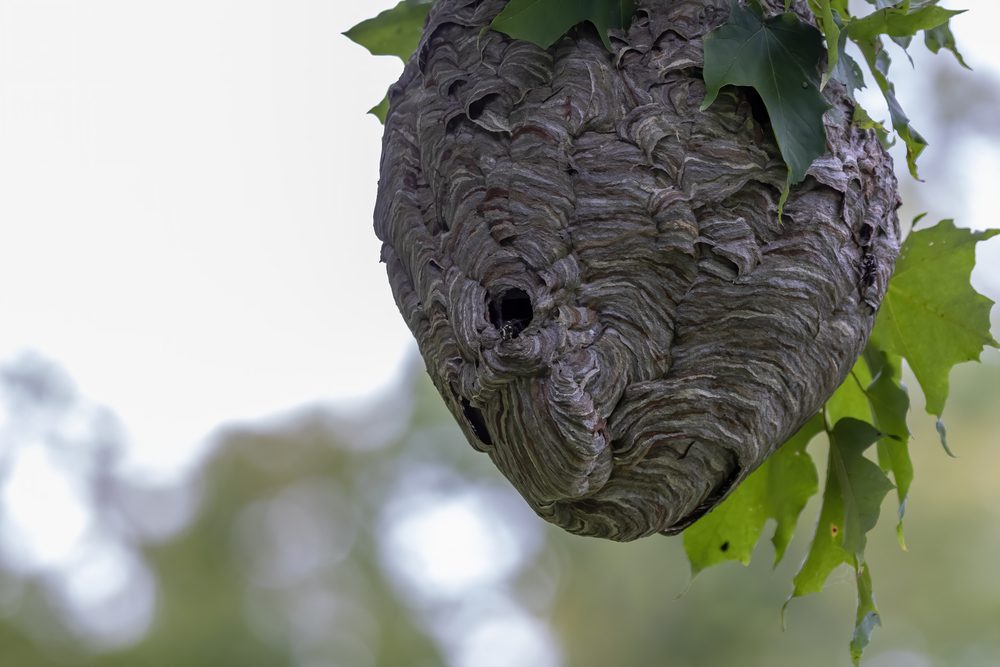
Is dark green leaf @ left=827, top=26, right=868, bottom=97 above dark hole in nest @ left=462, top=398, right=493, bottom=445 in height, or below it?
above

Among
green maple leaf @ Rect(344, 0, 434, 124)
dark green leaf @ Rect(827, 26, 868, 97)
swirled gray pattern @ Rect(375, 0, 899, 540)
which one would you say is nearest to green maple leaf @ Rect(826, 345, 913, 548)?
swirled gray pattern @ Rect(375, 0, 899, 540)

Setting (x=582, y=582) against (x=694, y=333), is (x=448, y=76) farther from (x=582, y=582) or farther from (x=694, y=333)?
(x=582, y=582)

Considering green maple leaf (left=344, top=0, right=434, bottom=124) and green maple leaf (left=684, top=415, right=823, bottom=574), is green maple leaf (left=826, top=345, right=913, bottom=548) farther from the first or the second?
green maple leaf (left=344, top=0, right=434, bottom=124)

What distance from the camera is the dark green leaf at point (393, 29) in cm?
162

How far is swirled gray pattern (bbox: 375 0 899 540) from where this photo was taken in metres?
1.23

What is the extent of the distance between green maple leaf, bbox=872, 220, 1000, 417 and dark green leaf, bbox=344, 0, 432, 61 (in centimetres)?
79

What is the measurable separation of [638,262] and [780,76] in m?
0.26

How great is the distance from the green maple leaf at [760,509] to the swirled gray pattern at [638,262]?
9.6 inches

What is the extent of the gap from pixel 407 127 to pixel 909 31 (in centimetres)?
63

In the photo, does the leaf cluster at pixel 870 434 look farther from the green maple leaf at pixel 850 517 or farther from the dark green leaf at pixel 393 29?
the dark green leaf at pixel 393 29

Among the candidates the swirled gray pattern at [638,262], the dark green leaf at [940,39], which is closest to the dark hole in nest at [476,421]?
the swirled gray pattern at [638,262]

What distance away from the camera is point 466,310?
3.97 feet

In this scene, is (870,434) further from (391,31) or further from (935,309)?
(391,31)

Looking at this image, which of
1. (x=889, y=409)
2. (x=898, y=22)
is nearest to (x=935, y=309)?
(x=889, y=409)
